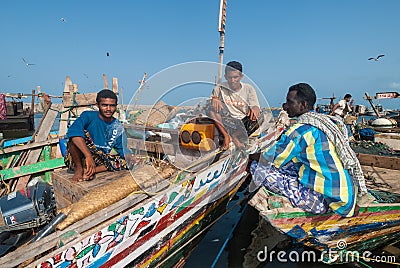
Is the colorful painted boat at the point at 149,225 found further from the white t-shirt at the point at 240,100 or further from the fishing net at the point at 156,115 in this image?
the white t-shirt at the point at 240,100

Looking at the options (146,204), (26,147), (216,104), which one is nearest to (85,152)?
(146,204)

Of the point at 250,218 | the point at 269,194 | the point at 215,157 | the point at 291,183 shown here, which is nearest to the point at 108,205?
the point at 215,157

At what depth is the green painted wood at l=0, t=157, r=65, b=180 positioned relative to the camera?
4621 mm

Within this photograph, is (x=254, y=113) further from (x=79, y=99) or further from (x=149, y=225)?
(x=79, y=99)

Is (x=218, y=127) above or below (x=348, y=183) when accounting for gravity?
above

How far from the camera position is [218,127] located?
3.38 metres

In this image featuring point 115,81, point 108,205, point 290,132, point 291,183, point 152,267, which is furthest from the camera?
point 115,81

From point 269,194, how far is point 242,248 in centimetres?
169

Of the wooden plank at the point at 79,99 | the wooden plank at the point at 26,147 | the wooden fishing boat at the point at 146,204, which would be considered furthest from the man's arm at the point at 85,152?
the wooden plank at the point at 79,99

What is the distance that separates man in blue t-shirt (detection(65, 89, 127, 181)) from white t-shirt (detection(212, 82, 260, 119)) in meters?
1.65

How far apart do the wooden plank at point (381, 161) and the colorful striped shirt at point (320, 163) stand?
3806 millimetres

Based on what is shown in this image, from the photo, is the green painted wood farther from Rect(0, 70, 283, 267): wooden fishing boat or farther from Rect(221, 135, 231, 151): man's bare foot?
Rect(221, 135, 231, 151): man's bare foot

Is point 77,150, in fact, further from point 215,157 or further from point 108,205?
point 215,157

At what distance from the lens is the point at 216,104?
9.68 ft
